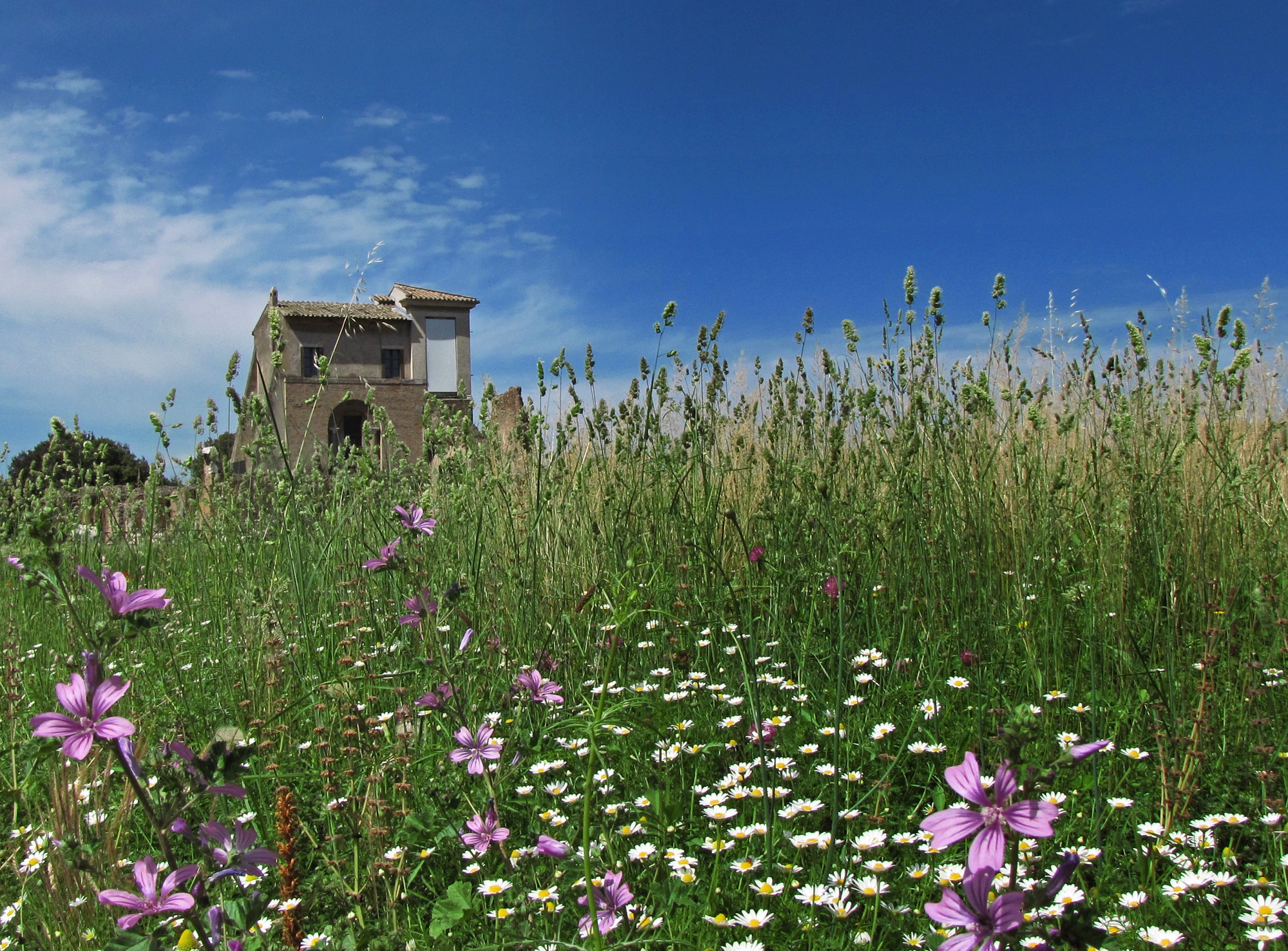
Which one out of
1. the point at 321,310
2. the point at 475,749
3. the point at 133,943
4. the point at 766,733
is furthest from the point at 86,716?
the point at 321,310

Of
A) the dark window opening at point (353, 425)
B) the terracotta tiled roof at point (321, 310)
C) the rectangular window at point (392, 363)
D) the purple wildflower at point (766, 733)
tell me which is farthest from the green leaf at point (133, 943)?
the dark window opening at point (353, 425)

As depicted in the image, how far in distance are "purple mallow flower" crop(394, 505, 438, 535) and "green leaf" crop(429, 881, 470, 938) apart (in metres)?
0.66

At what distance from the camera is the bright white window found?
3475 centimetres

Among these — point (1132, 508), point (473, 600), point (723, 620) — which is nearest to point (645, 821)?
point (723, 620)

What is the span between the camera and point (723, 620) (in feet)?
9.03

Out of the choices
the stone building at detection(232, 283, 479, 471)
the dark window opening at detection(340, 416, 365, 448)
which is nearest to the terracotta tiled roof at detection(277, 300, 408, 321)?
the stone building at detection(232, 283, 479, 471)

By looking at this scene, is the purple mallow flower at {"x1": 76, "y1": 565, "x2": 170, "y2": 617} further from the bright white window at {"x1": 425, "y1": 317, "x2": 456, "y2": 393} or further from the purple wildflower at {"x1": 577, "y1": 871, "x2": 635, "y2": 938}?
the bright white window at {"x1": 425, "y1": 317, "x2": 456, "y2": 393}

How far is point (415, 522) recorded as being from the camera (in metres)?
1.72

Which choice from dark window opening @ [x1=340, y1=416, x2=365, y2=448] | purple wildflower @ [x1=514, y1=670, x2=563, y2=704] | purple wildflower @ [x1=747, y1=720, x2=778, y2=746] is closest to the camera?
purple wildflower @ [x1=514, y1=670, x2=563, y2=704]

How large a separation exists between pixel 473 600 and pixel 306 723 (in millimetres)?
639

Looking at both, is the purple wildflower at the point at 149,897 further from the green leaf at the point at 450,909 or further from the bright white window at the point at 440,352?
the bright white window at the point at 440,352

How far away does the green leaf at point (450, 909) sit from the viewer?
55.0 inches

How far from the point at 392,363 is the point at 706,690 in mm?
34183

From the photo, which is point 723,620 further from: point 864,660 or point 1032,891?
point 1032,891
